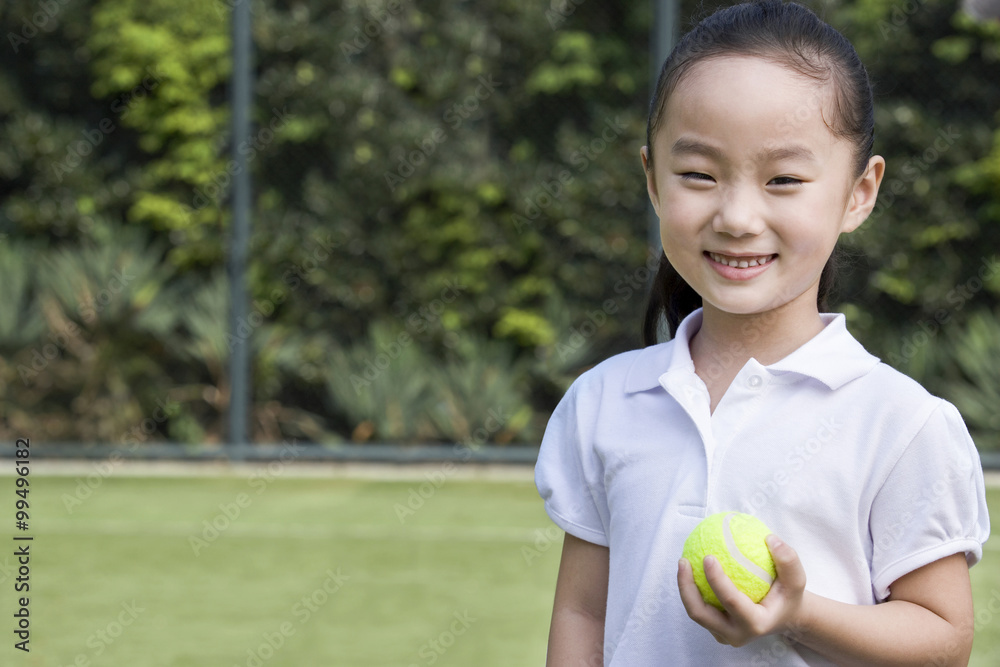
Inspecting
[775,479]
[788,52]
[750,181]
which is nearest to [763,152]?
[750,181]

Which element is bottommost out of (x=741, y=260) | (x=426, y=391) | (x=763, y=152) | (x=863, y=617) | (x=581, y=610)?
(x=426, y=391)

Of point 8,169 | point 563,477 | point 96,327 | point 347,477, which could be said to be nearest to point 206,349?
point 96,327

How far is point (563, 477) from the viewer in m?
1.58

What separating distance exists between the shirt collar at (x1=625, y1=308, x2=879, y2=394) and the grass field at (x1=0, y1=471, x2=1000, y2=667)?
239 centimetres

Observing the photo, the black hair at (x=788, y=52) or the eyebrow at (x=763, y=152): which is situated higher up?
the black hair at (x=788, y=52)

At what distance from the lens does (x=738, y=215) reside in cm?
136

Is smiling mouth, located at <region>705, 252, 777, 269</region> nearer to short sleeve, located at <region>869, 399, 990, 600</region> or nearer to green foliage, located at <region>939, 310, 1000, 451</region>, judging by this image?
short sleeve, located at <region>869, 399, 990, 600</region>

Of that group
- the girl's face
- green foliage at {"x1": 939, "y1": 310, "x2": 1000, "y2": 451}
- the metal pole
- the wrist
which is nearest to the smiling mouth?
the girl's face

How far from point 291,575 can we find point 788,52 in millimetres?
3939

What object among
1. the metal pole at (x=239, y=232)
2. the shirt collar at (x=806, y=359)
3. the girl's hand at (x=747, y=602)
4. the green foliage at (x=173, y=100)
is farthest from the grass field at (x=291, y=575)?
the girl's hand at (x=747, y=602)

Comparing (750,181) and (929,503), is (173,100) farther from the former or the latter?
(929,503)

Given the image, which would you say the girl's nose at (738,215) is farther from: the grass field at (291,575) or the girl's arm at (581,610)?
the grass field at (291,575)

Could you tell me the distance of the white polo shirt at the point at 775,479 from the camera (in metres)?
1.36

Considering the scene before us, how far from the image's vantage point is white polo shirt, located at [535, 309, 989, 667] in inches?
53.5
